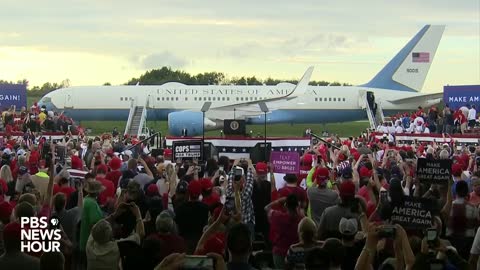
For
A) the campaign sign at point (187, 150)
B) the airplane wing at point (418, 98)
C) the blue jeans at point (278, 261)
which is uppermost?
the airplane wing at point (418, 98)

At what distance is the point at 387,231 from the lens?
7312mm

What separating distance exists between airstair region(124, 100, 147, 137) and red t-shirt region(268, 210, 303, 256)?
37339mm

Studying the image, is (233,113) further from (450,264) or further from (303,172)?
(450,264)

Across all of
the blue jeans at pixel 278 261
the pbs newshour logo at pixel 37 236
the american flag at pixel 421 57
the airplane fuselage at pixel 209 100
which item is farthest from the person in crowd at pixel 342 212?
the american flag at pixel 421 57

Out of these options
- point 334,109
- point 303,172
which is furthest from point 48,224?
point 334,109

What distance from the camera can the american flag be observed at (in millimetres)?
56594

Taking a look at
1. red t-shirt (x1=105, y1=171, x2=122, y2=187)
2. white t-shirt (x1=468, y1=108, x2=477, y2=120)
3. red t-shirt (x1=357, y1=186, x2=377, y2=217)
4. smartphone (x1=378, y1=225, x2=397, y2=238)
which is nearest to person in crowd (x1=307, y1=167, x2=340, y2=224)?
red t-shirt (x1=357, y1=186, x2=377, y2=217)

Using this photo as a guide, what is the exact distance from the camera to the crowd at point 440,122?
1328 inches

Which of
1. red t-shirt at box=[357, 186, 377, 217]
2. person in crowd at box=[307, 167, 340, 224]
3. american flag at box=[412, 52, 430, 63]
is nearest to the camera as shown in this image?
red t-shirt at box=[357, 186, 377, 217]

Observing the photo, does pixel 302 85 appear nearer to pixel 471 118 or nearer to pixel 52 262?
pixel 471 118

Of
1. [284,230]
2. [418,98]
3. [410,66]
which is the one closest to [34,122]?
[284,230]

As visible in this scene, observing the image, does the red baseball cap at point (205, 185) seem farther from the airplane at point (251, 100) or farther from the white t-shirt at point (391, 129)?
the airplane at point (251, 100)

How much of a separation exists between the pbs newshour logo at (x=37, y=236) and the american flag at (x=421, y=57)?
49.3 m

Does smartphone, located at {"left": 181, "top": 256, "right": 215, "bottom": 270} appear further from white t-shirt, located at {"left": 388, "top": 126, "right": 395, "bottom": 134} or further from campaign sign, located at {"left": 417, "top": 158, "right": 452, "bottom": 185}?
white t-shirt, located at {"left": 388, "top": 126, "right": 395, "bottom": 134}
